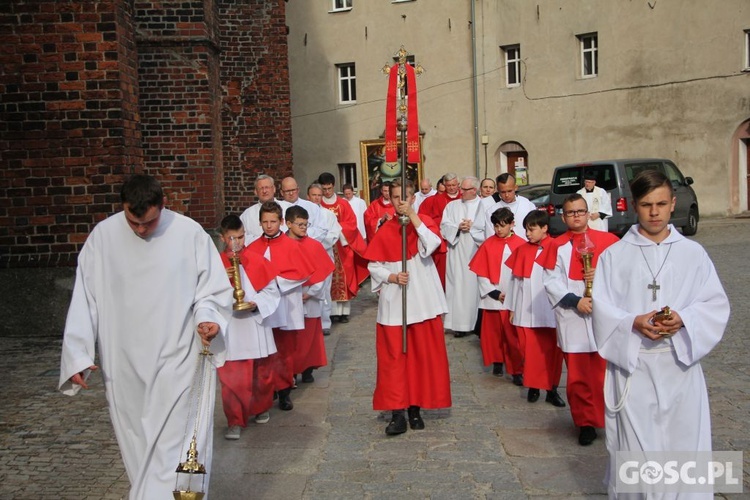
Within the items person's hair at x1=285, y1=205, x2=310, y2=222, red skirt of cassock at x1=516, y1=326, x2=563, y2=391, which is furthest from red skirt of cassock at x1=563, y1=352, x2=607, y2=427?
person's hair at x1=285, y1=205, x2=310, y2=222

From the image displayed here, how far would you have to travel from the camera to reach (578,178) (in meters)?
19.3

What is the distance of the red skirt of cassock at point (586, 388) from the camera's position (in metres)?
6.10

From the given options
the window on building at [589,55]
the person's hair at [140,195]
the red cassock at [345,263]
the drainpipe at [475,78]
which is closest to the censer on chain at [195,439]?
the person's hair at [140,195]

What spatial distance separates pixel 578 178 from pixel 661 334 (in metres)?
15.7

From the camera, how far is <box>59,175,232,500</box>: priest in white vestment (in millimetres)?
4238

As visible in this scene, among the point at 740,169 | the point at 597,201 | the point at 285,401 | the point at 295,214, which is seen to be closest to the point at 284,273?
the point at 295,214

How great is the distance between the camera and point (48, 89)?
926cm

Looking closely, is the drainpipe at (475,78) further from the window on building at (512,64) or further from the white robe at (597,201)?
the white robe at (597,201)

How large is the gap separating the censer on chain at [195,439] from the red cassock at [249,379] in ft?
6.96

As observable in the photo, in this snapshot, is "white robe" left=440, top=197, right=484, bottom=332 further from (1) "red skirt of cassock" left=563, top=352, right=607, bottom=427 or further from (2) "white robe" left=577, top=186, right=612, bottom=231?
(1) "red skirt of cassock" left=563, top=352, right=607, bottom=427

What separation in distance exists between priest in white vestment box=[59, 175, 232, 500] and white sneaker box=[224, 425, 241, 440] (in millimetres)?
2116

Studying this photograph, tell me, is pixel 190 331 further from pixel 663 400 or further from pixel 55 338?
pixel 55 338

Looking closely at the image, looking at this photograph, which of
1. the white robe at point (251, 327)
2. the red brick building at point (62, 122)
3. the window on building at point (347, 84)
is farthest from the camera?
the window on building at point (347, 84)

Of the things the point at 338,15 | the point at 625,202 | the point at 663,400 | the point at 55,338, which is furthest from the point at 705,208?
the point at 663,400
